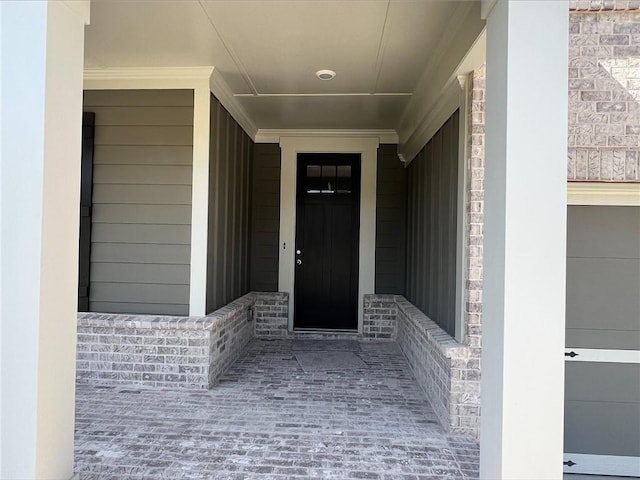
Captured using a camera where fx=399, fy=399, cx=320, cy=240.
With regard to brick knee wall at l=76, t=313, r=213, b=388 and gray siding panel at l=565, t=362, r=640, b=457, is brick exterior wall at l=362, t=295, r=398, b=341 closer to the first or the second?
brick knee wall at l=76, t=313, r=213, b=388

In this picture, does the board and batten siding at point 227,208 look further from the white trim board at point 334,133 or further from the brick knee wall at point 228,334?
the white trim board at point 334,133

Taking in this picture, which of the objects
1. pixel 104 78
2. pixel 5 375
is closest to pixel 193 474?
pixel 5 375

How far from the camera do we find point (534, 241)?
5.33 feet

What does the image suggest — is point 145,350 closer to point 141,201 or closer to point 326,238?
point 141,201

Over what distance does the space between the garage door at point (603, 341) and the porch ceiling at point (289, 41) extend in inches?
65.5

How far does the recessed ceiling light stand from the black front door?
205cm

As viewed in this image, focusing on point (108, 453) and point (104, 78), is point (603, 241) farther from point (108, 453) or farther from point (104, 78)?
point (104, 78)

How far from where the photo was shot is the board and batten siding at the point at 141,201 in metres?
3.58

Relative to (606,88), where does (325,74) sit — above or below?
above

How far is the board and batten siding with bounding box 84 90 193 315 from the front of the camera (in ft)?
11.7

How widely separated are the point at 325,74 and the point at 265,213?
2439mm

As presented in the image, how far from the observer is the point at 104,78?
3.58m

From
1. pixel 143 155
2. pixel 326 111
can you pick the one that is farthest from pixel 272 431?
pixel 326 111

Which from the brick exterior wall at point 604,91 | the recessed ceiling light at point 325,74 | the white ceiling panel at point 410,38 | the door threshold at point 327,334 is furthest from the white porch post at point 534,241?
the door threshold at point 327,334
